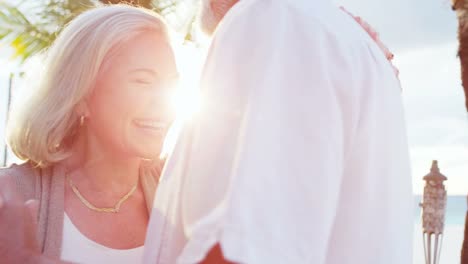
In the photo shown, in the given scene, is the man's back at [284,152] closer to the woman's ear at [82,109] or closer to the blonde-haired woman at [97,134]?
the blonde-haired woman at [97,134]

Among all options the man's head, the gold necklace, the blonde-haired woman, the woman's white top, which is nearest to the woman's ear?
the blonde-haired woman

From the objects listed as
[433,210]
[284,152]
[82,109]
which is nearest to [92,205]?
[82,109]

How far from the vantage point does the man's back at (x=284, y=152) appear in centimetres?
112

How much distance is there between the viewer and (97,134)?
2732 millimetres

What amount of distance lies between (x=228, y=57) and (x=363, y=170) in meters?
0.33

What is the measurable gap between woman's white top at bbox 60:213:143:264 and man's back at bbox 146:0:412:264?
1.21 metres

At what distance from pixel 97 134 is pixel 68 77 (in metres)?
0.25

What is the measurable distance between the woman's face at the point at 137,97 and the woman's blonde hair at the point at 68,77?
5cm

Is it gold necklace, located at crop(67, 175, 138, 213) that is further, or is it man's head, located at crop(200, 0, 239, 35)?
gold necklace, located at crop(67, 175, 138, 213)

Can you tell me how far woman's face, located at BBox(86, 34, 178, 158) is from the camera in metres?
2.58

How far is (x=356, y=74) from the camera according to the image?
127 centimetres

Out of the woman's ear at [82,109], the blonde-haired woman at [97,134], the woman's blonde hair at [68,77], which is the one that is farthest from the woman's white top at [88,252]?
the woman's ear at [82,109]

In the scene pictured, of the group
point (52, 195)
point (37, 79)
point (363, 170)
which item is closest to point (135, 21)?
point (37, 79)

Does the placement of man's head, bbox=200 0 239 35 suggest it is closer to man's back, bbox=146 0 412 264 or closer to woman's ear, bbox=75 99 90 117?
man's back, bbox=146 0 412 264
